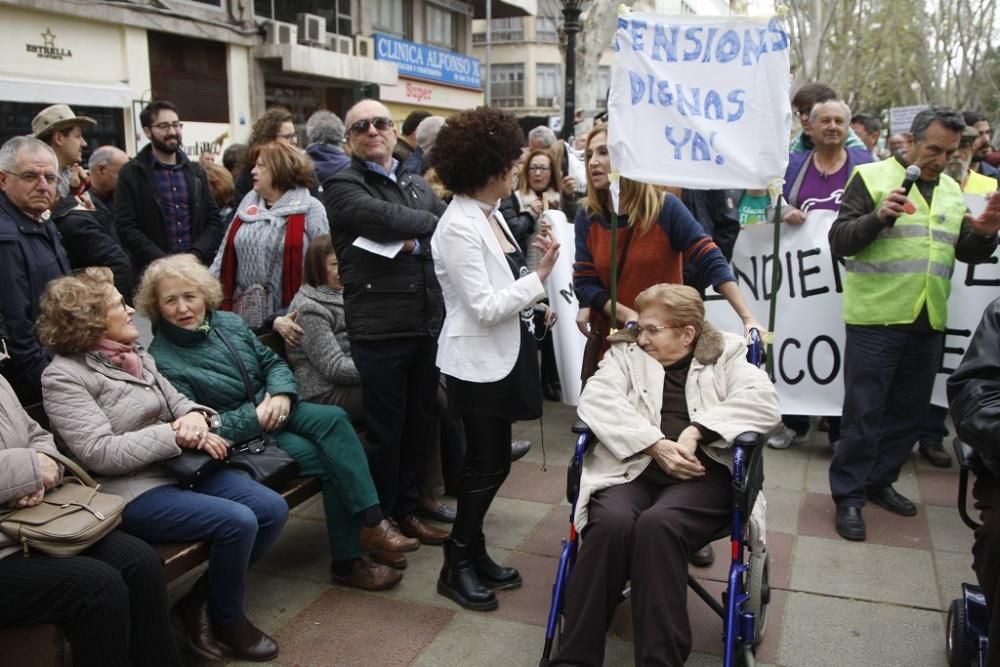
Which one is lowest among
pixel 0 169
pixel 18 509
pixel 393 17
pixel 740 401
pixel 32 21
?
pixel 18 509

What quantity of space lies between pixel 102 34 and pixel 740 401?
696 inches

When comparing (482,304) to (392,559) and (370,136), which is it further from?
(392,559)

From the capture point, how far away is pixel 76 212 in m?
4.55

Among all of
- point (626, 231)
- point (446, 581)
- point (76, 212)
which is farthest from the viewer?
point (76, 212)

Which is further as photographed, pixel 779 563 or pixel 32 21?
pixel 32 21

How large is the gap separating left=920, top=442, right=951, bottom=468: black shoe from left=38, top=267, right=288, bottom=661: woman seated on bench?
13.3ft

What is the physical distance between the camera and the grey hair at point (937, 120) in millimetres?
4086

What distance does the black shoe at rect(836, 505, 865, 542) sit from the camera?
4.26 meters

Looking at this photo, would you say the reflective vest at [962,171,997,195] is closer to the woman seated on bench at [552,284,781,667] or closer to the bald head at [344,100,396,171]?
the woman seated on bench at [552,284,781,667]

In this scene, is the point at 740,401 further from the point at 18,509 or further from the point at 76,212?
the point at 76,212

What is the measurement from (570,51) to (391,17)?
18435 mm

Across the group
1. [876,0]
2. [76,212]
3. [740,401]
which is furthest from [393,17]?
[740,401]

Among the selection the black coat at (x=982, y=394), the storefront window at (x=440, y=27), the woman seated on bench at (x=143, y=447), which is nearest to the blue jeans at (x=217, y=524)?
the woman seated on bench at (x=143, y=447)

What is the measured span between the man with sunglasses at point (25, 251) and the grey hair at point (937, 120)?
4.00 meters
